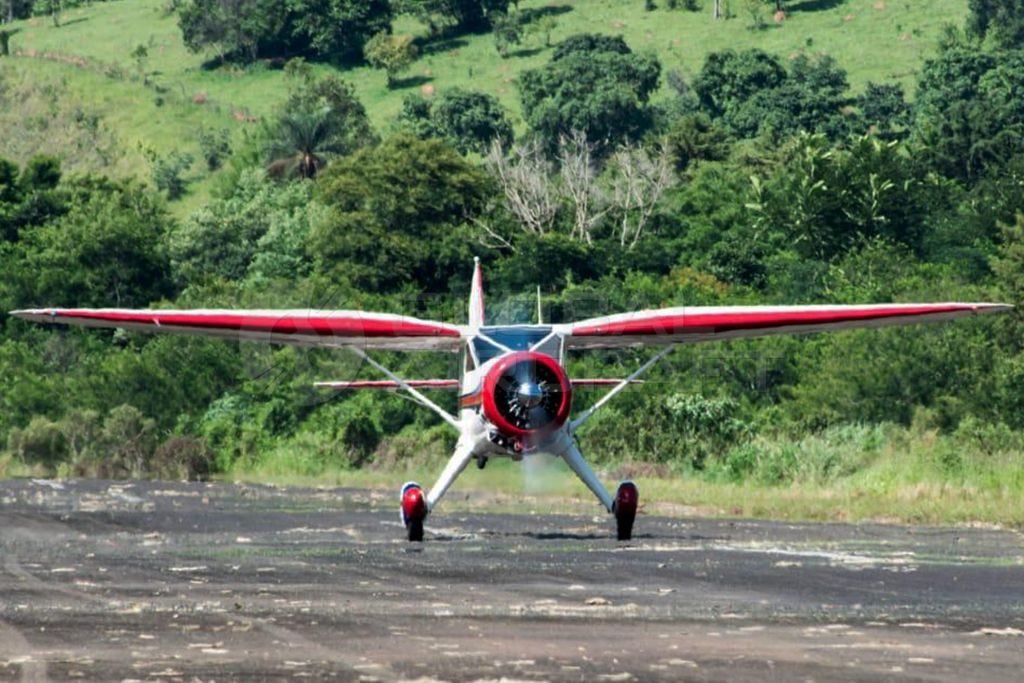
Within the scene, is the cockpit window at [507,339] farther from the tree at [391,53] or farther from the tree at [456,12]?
the tree at [456,12]

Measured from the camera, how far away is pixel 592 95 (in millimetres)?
93125

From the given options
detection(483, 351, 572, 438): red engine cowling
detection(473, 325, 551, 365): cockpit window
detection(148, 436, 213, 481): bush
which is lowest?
detection(148, 436, 213, 481): bush

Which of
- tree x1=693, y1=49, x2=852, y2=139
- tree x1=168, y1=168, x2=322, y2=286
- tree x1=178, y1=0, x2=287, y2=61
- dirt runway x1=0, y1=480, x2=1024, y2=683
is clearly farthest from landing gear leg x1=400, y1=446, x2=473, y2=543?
tree x1=178, y1=0, x2=287, y2=61

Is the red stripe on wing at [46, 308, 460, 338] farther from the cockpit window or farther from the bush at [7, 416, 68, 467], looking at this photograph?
the bush at [7, 416, 68, 467]

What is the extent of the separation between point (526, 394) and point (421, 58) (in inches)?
3978

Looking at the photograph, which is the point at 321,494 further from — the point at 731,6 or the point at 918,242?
the point at 731,6

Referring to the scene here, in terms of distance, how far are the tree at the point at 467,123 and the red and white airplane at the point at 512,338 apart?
6955 centimetres

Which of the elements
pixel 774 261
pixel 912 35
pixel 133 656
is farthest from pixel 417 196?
pixel 912 35

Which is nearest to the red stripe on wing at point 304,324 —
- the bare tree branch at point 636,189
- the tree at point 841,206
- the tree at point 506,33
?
the tree at point 841,206

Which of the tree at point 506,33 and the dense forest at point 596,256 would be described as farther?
the tree at point 506,33

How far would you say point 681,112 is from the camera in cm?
9700

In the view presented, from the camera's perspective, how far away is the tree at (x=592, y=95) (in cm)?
9194

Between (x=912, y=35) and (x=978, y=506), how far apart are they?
3707 inches

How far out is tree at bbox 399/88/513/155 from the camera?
91.9 m
